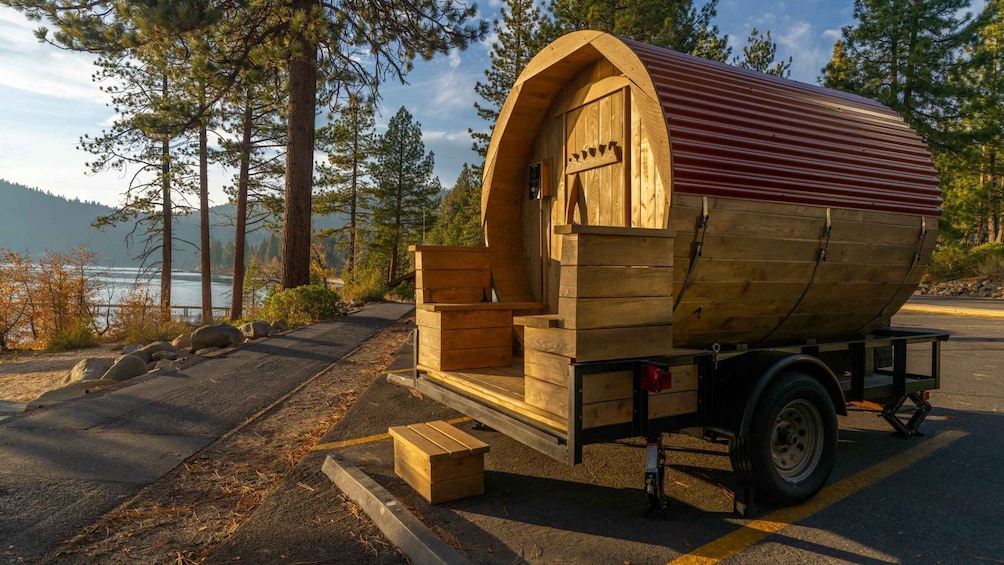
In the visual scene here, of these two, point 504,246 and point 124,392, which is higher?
point 504,246

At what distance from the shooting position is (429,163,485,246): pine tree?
4284cm

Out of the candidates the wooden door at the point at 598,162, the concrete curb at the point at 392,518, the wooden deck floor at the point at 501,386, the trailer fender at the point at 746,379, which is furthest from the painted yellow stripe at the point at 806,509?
the wooden door at the point at 598,162

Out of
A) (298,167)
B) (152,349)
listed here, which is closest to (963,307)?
(298,167)

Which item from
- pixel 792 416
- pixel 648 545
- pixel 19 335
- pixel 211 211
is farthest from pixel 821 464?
pixel 211 211

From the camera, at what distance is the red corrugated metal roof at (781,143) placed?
3.62 m

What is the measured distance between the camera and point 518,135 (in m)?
5.69

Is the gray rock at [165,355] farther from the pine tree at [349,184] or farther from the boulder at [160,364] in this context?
the pine tree at [349,184]

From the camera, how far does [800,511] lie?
354cm

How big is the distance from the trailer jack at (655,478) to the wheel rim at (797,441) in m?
0.87

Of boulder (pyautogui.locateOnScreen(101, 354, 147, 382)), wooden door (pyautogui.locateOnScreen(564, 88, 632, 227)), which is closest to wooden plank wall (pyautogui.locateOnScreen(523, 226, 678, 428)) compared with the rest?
wooden door (pyautogui.locateOnScreen(564, 88, 632, 227))

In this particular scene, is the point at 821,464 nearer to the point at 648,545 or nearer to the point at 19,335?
the point at 648,545

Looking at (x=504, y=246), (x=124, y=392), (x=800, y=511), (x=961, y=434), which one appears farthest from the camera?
(x=124, y=392)

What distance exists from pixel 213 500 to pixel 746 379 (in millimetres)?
3680

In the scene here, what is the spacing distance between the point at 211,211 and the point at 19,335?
12.4 metres
